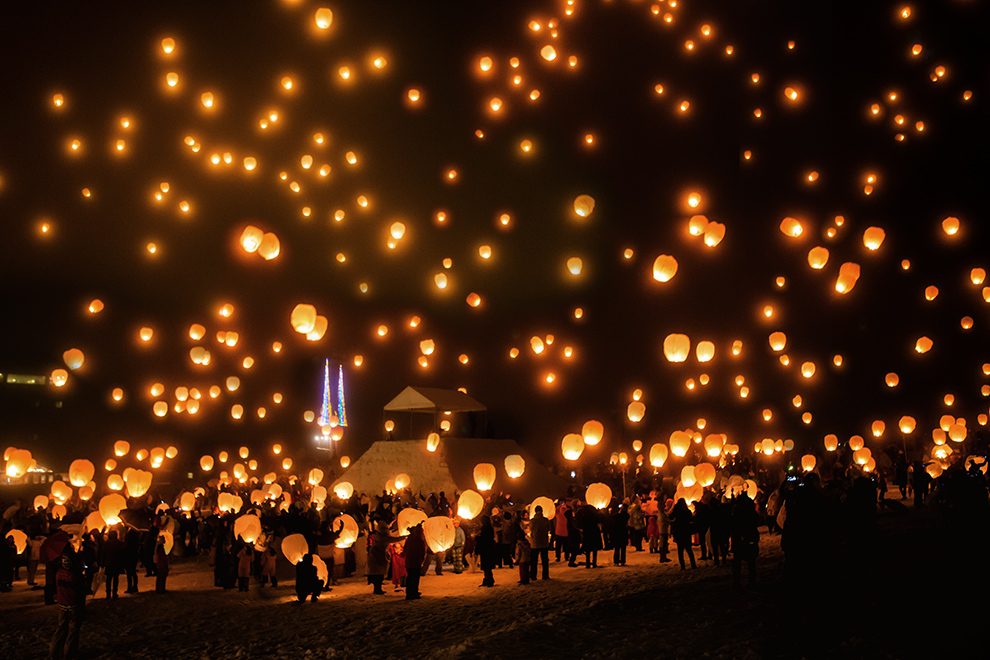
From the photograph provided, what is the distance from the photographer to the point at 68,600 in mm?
7168

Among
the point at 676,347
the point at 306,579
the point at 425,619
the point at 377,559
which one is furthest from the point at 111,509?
the point at 676,347

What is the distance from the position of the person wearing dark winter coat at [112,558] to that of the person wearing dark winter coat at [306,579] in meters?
2.67

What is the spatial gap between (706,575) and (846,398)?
989 inches

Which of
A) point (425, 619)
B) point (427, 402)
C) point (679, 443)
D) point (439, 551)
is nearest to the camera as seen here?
point (425, 619)

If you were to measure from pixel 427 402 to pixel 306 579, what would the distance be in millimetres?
11124

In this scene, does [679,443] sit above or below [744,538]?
above

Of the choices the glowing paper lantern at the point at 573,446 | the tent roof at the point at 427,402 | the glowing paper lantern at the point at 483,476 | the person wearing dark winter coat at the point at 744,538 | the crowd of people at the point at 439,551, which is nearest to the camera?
the crowd of people at the point at 439,551

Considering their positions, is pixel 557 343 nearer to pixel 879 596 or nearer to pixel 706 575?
pixel 706 575

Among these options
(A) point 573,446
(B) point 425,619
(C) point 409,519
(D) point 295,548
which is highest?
(A) point 573,446

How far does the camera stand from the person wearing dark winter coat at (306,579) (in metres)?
10.2

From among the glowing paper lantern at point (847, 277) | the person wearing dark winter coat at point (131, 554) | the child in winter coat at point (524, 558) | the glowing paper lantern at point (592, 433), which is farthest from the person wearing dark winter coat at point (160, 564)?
the glowing paper lantern at point (847, 277)

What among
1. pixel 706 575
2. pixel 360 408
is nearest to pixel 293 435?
pixel 360 408

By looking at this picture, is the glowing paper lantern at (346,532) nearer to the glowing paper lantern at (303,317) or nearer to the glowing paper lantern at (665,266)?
the glowing paper lantern at (303,317)

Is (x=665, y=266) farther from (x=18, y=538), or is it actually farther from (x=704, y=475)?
(x=18, y=538)
